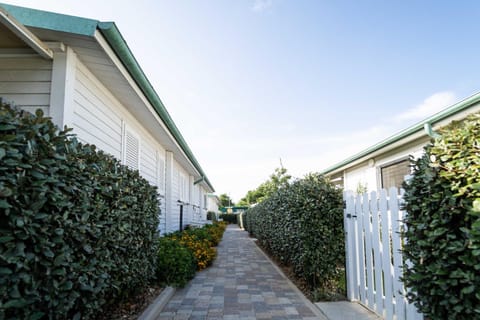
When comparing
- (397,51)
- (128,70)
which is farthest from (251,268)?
(397,51)

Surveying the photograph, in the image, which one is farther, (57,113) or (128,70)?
(128,70)

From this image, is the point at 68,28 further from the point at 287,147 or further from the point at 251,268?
the point at 287,147

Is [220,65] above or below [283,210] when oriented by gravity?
above

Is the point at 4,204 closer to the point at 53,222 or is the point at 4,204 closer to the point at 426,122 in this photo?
the point at 53,222

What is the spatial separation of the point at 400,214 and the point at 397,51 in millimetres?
6168

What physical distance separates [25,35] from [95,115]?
1.49 metres

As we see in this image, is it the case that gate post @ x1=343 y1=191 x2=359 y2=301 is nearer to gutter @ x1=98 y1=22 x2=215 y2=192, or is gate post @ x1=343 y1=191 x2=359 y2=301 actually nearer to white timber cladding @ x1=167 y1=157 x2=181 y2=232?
gutter @ x1=98 y1=22 x2=215 y2=192

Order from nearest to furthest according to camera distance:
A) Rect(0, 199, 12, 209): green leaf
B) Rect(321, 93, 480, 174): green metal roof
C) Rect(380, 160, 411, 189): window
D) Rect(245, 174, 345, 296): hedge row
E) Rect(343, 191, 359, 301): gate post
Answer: Rect(0, 199, 12, 209): green leaf → Rect(343, 191, 359, 301): gate post → Rect(245, 174, 345, 296): hedge row → Rect(321, 93, 480, 174): green metal roof → Rect(380, 160, 411, 189): window

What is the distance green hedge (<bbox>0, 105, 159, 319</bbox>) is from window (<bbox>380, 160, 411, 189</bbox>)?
6.87 m

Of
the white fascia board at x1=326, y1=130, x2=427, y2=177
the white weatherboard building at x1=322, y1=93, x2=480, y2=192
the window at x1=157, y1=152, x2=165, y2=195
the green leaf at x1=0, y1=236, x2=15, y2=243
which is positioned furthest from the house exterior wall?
the green leaf at x1=0, y1=236, x2=15, y2=243

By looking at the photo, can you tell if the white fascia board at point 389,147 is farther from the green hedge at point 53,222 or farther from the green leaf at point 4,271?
the green leaf at point 4,271

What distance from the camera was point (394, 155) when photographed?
7637mm

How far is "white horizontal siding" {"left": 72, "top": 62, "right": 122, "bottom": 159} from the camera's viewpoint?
3713mm

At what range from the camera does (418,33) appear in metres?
7.09
